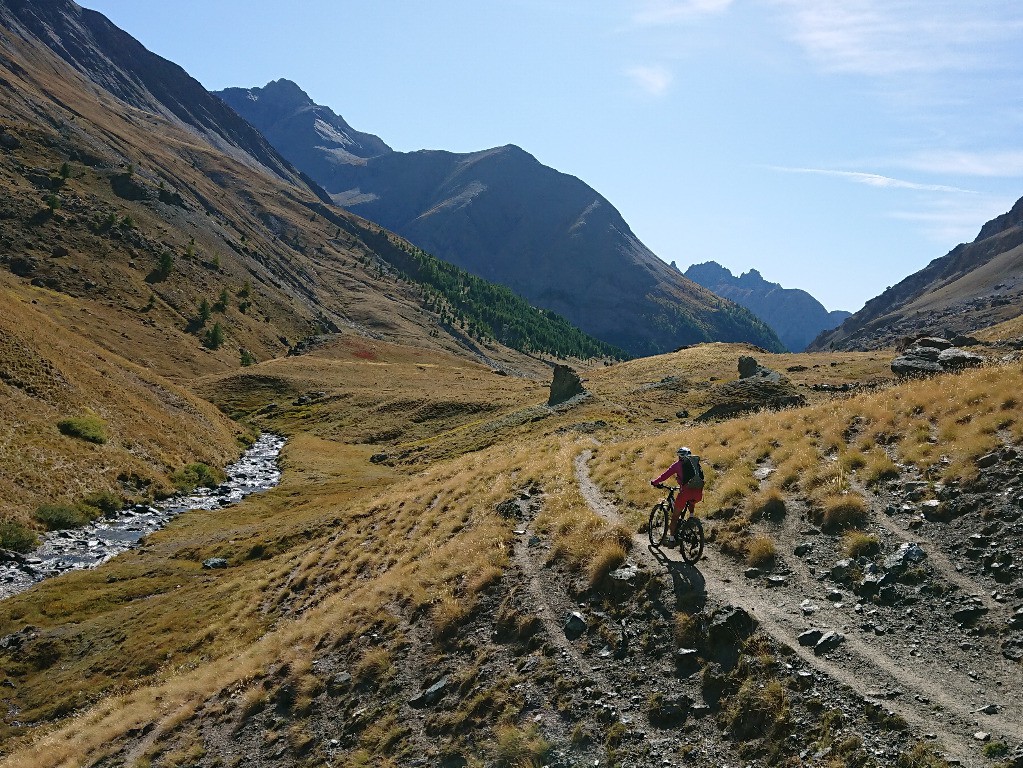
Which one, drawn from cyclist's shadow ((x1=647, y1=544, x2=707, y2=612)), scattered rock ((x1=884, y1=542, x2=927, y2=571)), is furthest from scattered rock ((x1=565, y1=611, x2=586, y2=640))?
scattered rock ((x1=884, y1=542, x2=927, y2=571))

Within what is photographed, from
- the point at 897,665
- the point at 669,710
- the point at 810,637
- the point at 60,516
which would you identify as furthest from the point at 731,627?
the point at 60,516

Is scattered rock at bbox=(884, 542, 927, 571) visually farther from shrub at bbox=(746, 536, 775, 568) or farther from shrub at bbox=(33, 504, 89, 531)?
shrub at bbox=(33, 504, 89, 531)

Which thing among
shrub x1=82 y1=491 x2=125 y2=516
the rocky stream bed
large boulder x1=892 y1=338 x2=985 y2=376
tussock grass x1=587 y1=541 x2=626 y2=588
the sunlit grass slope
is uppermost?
large boulder x1=892 y1=338 x2=985 y2=376

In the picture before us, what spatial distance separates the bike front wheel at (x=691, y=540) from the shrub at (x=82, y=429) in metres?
54.7

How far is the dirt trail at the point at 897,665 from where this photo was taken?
396 inches

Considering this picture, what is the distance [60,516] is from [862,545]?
4959 cm

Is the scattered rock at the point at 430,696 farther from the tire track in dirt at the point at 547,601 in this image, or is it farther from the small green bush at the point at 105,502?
the small green bush at the point at 105,502

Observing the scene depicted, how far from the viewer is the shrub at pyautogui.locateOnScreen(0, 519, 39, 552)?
3897 centimetres

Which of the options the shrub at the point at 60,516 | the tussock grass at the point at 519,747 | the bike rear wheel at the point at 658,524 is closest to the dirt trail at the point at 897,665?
the bike rear wheel at the point at 658,524

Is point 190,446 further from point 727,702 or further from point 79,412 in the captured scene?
point 727,702

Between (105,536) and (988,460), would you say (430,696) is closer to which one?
(988,460)

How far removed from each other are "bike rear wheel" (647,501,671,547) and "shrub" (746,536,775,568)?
238 cm

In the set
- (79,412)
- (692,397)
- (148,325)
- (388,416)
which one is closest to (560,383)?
(692,397)

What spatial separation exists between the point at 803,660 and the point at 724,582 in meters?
3.74
